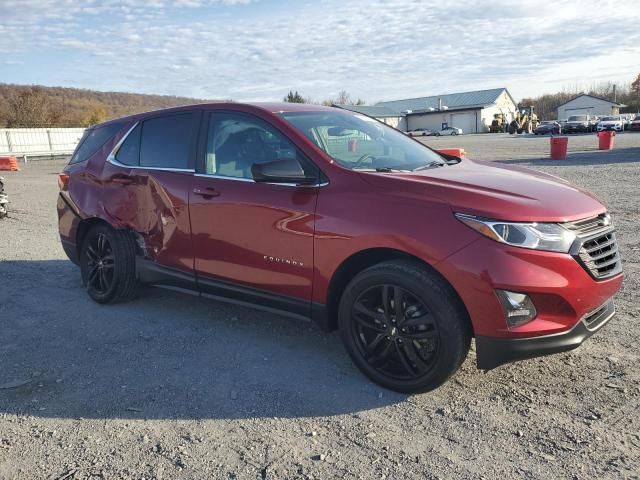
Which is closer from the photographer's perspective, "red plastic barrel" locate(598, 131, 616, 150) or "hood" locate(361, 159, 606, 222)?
"hood" locate(361, 159, 606, 222)

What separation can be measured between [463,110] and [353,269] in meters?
80.1

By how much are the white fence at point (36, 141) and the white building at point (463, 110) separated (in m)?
51.0

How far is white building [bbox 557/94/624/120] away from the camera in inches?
3327

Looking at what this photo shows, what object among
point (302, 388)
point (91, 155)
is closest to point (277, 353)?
point (302, 388)

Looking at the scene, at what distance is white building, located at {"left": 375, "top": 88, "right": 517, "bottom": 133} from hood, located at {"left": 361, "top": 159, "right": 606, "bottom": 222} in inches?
2972

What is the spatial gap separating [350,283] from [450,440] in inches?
Result: 44.4

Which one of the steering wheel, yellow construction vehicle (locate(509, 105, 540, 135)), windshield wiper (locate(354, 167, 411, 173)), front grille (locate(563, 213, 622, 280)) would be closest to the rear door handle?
the steering wheel

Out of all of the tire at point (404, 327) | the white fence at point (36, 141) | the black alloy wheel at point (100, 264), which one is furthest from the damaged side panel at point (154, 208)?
the white fence at point (36, 141)

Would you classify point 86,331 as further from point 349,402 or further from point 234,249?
point 349,402

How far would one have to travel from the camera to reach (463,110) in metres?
78.9

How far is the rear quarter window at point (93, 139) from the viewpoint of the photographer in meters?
5.44

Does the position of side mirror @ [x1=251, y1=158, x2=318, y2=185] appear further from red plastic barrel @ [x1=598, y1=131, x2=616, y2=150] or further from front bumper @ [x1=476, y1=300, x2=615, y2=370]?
red plastic barrel @ [x1=598, y1=131, x2=616, y2=150]

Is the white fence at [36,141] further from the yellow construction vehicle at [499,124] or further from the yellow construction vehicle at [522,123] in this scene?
the yellow construction vehicle at [499,124]

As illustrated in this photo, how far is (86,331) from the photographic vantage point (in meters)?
4.75
